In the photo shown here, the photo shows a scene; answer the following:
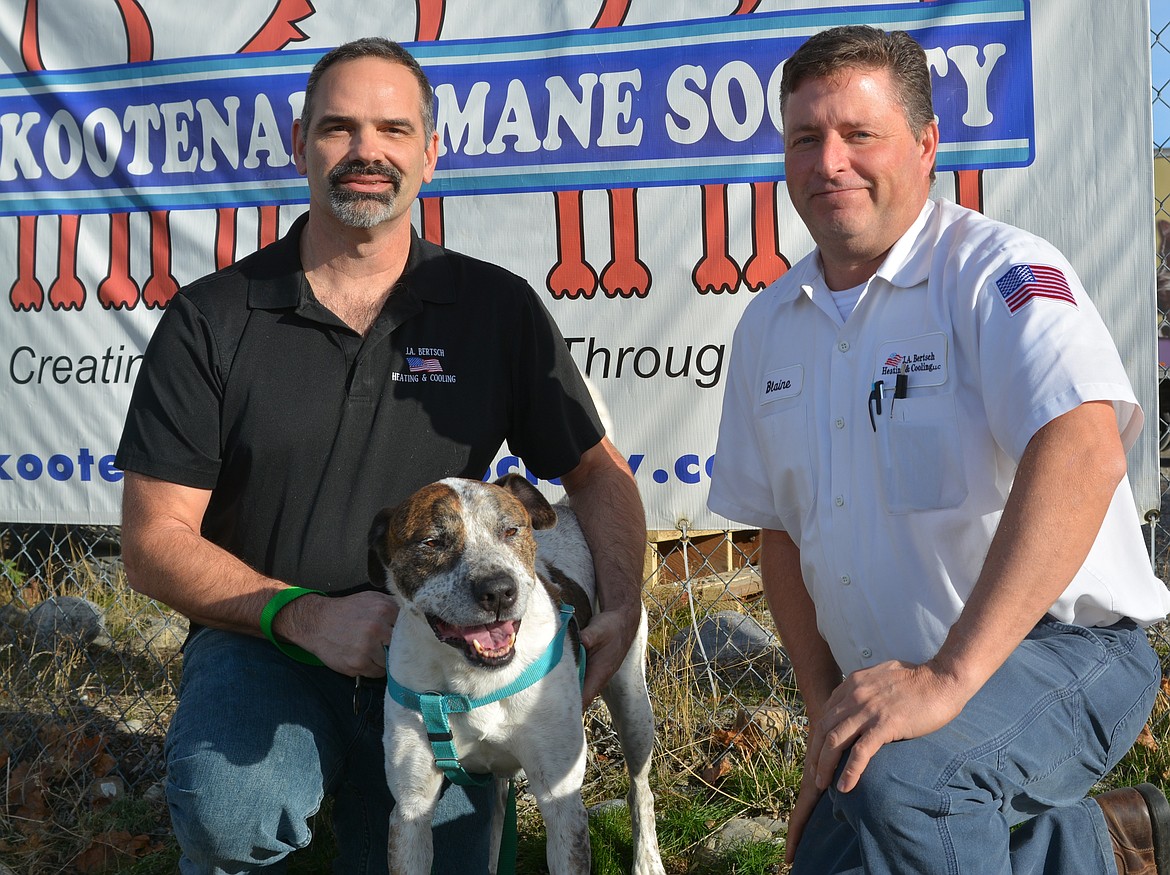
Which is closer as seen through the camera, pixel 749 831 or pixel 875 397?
pixel 875 397

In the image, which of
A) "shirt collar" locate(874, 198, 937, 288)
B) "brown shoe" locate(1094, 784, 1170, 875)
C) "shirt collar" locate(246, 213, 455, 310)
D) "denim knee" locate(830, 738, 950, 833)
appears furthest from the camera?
"shirt collar" locate(246, 213, 455, 310)

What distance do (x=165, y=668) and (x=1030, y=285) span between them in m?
3.56

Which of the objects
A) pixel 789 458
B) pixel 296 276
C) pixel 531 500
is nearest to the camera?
pixel 789 458

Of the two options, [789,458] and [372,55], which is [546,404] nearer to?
[789,458]

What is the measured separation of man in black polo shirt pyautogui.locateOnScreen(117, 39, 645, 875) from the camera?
2.59 metres

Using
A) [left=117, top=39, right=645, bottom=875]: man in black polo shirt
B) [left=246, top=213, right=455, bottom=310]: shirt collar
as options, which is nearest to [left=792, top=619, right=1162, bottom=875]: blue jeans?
[left=117, top=39, right=645, bottom=875]: man in black polo shirt

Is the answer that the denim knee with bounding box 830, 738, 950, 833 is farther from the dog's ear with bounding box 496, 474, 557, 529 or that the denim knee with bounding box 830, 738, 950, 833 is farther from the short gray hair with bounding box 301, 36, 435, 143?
the short gray hair with bounding box 301, 36, 435, 143

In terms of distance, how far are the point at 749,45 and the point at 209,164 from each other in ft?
6.84

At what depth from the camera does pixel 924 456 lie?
2.20 meters

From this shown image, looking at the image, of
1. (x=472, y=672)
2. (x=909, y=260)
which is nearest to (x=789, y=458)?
(x=909, y=260)

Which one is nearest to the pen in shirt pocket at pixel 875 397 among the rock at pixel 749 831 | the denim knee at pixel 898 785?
the denim knee at pixel 898 785

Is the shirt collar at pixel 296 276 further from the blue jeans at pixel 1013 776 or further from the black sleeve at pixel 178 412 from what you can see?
the blue jeans at pixel 1013 776

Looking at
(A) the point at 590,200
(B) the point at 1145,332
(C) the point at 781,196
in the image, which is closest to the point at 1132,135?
(B) the point at 1145,332

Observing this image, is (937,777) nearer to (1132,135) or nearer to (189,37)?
(1132,135)
